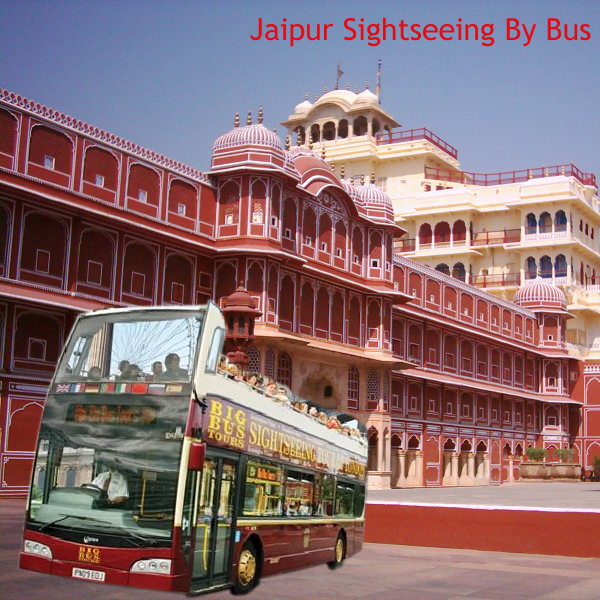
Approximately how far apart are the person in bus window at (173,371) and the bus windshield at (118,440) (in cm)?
1

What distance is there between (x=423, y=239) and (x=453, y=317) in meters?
14.0

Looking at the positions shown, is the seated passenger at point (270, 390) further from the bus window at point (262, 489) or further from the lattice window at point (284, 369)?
the lattice window at point (284, 369)

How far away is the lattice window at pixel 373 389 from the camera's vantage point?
125 feet

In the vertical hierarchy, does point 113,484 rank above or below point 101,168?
below

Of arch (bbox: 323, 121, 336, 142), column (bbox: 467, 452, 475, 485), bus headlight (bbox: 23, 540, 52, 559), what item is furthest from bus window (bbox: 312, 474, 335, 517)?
arch (bbox: 323, 121, 336, 142)

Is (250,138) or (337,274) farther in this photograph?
(337,274)

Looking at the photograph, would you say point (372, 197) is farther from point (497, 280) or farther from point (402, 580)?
point (402, 580)

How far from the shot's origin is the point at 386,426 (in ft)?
126

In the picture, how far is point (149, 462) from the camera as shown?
31.2 feet

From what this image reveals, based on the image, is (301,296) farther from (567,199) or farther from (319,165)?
(567,199)

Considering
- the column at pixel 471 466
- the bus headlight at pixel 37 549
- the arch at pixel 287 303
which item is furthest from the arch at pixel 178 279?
the column at pixel 471 466

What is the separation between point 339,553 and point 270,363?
17235 millimetres

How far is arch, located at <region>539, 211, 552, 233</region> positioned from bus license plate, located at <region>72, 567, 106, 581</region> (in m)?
53.2

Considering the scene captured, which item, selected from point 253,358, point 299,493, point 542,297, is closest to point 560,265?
point 542,297
